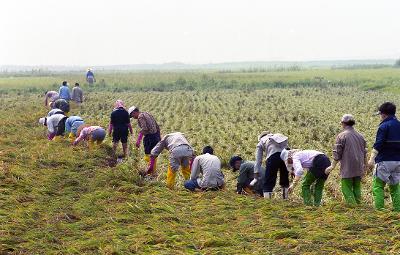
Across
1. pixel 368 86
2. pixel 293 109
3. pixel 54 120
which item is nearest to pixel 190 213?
pixel 54 120

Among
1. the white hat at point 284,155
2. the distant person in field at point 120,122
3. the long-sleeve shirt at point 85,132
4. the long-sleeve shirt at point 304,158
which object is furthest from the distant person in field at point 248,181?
the long-sleeve shirt at point 85,132

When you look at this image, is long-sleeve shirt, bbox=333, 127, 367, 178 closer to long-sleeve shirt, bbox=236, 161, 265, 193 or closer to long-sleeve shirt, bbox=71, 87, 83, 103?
long-sleeve shirt, bbox=236, 161, 265, 193

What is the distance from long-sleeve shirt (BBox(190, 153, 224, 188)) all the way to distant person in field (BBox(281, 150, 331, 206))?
4.20 feet

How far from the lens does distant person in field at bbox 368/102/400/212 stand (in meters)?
6.94

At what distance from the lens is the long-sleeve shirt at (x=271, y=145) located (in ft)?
25.5

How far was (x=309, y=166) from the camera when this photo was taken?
24.5 ft

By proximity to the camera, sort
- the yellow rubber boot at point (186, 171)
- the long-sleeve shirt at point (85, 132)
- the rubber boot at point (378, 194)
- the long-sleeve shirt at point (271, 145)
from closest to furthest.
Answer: the rubber boot at point (378, 194)
the long-sleeve shirt at point (271, 145)
the yellow rubber boot at point (186, 171)
the long-sleeve shirt at point (85, 132)

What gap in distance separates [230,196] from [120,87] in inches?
1517

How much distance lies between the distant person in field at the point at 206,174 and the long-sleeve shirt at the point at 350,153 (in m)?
2.06

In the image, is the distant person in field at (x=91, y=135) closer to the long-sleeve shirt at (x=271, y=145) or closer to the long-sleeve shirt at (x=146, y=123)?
the long-sleeve shirt at (x=146, y=123)

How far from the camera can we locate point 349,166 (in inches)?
289

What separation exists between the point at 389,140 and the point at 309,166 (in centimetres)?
123

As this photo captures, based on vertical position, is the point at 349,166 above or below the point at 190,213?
above

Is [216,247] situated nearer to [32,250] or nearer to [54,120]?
[32,250]
